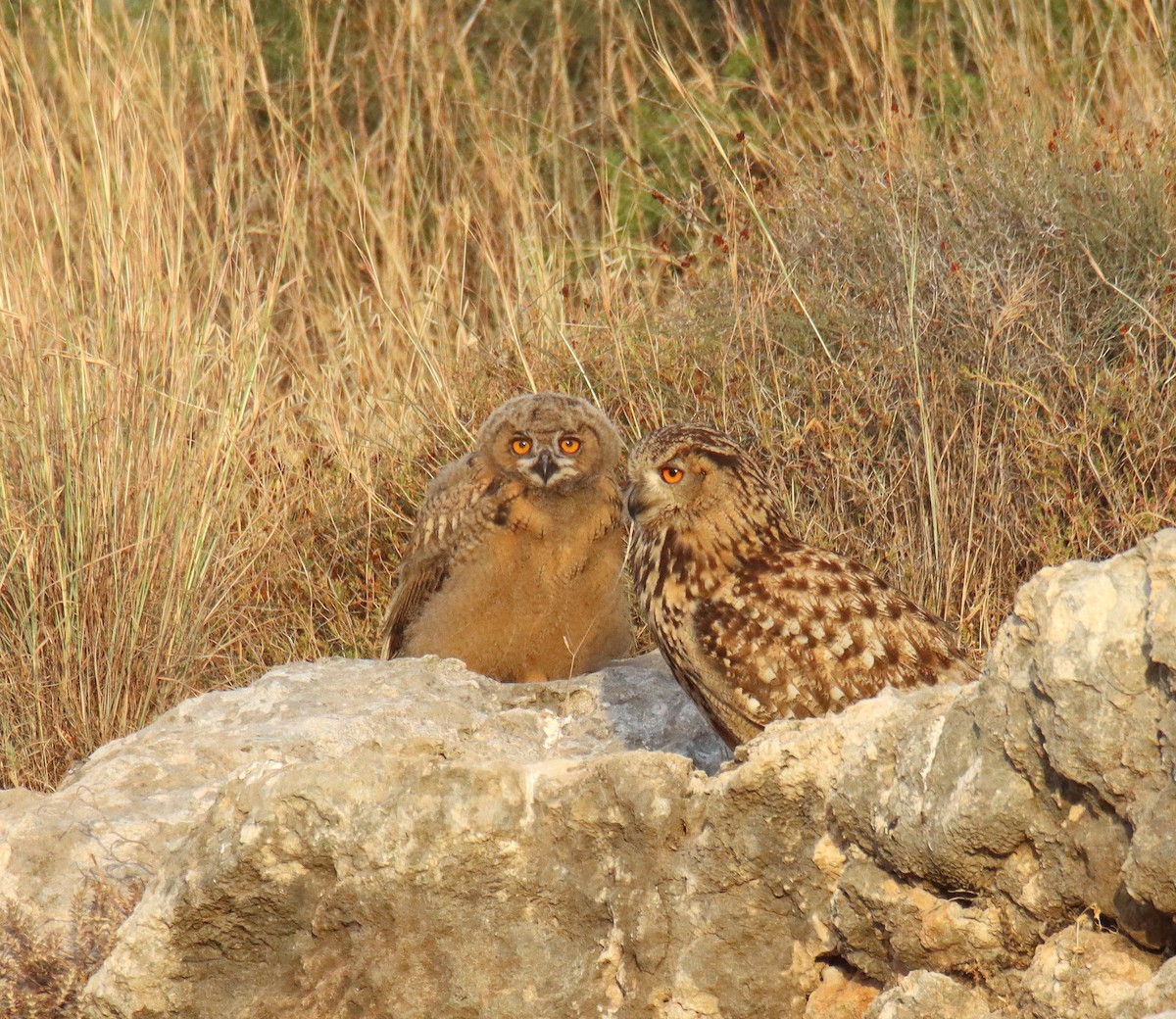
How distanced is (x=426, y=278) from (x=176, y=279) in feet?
5.70

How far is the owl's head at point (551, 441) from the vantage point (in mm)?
5355

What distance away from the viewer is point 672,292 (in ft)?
23.0

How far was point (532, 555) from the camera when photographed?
5398mm

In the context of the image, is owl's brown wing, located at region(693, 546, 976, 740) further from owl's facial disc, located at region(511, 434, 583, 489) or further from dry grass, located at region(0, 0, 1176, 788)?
owl's facial disc, located at region(511, 434, 583, 489)

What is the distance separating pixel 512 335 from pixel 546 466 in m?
1.09

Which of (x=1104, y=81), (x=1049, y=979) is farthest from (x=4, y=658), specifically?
(x=1104, y=81)

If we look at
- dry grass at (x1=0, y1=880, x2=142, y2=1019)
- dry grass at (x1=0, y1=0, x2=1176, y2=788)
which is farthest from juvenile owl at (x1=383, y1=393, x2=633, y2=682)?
dry grass at (x1=0, y1=880, x2=142, y2=1019)

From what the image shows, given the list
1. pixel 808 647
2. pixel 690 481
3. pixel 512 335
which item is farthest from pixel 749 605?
pixel 512 335

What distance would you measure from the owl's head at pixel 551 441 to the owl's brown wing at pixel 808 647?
1.40 m

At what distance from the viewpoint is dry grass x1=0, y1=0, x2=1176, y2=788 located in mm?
4809

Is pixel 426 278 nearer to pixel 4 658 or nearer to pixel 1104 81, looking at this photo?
pixel 4 658

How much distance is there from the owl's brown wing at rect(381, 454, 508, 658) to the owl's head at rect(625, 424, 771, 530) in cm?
120

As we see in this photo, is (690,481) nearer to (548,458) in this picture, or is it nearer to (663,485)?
(663,485)

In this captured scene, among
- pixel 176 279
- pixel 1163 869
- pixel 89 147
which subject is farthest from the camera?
pixel 89 147
